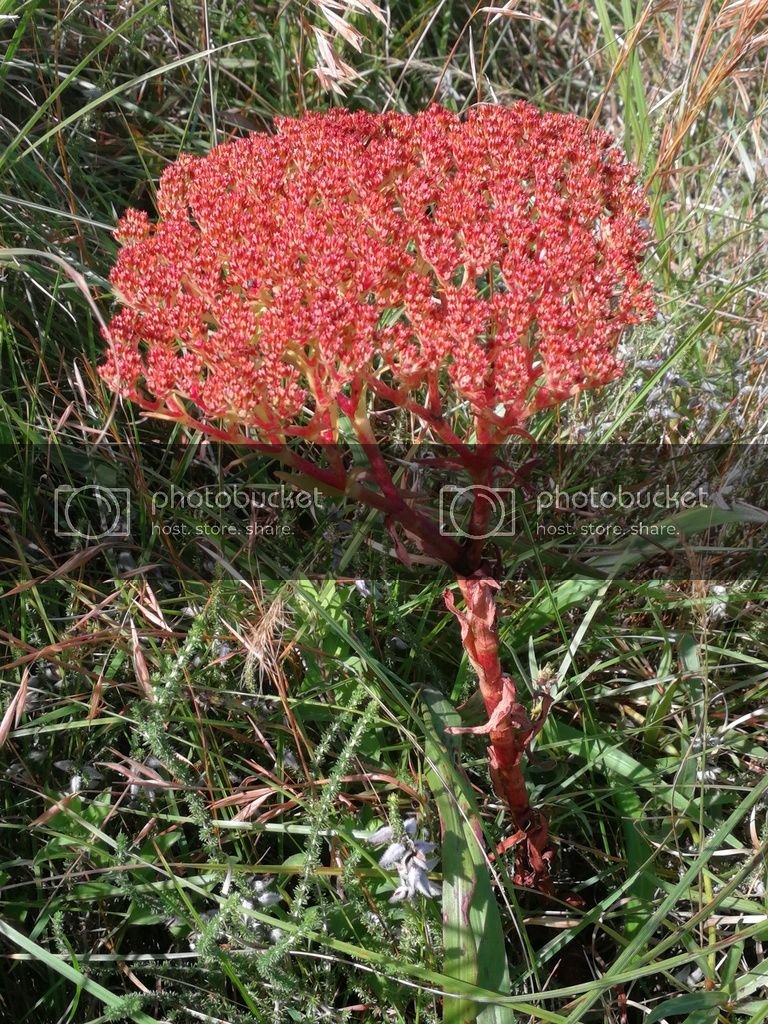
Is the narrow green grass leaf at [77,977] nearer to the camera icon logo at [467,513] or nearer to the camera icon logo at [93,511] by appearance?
the camera icon logo at [93,511]

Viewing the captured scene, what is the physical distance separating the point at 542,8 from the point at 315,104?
0.99 metres

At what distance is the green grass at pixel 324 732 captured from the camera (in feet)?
4.99

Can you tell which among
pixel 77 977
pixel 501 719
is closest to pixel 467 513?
pixel 501 719

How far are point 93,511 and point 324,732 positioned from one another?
751 mm

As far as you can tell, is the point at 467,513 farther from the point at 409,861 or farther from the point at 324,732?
the point at 409,861

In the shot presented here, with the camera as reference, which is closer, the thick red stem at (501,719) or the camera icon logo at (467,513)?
the thick red stem at (501,719)

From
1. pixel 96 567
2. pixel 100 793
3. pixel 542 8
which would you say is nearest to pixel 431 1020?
pixel 100 793

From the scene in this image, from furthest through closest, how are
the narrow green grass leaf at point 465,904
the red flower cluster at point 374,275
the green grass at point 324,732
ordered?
the green grass at point 324,732 → the narrow green grass leaf at point 465,904 → the red flower cluster at point 374,275

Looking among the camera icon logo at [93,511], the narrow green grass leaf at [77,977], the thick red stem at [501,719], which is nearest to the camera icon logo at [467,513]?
the thick red stem at [501,719]

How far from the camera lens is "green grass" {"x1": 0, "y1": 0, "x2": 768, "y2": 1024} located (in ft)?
4.99

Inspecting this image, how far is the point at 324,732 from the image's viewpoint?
5.76 feet

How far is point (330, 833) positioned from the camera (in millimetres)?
1606

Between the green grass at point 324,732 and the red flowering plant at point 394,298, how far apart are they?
247 millimetres

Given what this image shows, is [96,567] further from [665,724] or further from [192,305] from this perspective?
[665,724]
